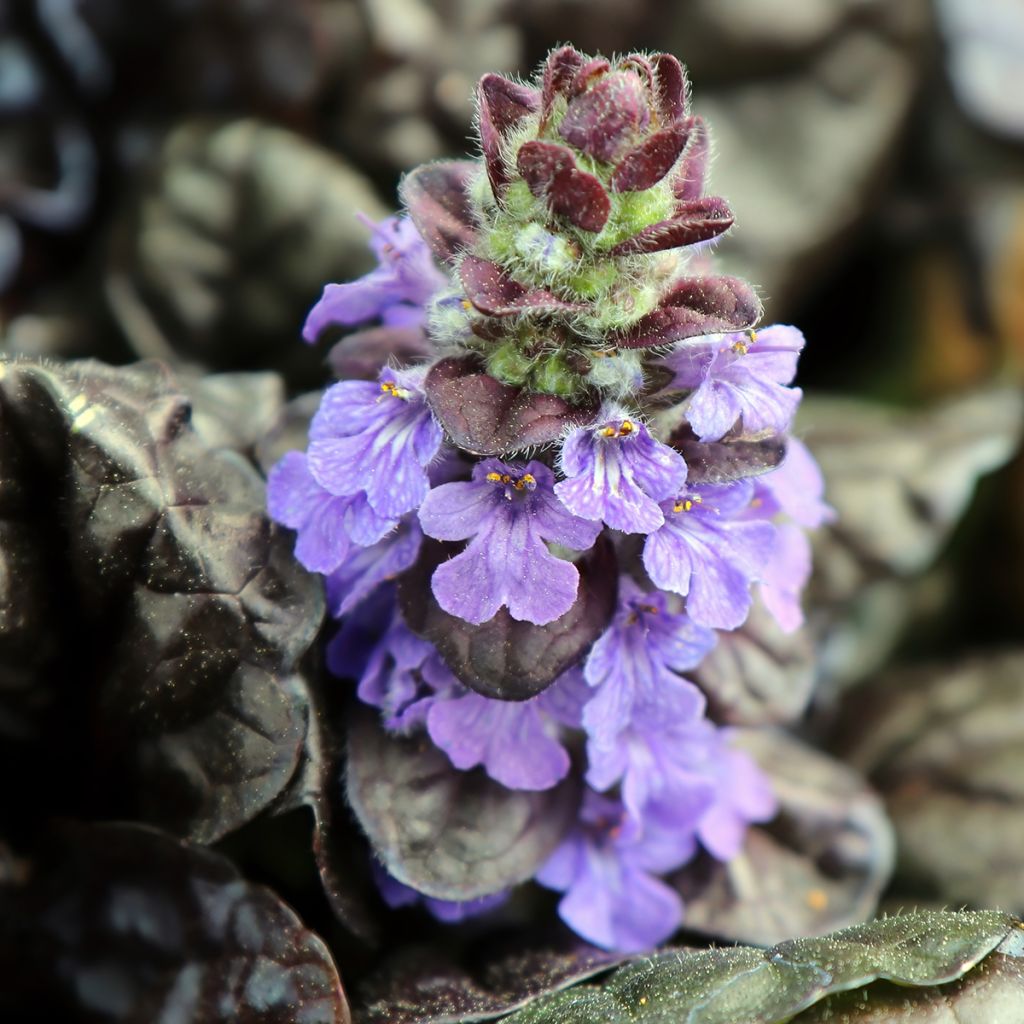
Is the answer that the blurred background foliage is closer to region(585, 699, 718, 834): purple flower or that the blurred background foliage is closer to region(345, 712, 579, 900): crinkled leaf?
region(585, 699, 718, 834): purple flower

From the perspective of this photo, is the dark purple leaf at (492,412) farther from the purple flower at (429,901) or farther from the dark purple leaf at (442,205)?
the purple flower at (429,901)

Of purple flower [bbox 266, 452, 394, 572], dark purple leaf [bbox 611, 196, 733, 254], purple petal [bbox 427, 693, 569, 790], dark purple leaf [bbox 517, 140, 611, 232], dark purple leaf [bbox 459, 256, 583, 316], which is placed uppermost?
dark purple leaf [bbox 517, 140, 611, 232]

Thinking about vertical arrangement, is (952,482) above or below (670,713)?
below

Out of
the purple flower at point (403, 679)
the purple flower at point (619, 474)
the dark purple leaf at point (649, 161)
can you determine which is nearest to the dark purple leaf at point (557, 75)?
the dark purple leaf at point (649, 161)

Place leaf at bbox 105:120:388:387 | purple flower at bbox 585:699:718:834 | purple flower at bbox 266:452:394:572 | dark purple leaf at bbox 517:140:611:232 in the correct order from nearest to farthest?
dark purple leaf at bbox 517:140:611:232 < purple flower at bbox 266:452:394:572 < purple flower at bbox 585:699:718:834 < leaf at bbox 105:120:388:387

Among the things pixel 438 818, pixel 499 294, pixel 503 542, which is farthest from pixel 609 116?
pixel 438 818

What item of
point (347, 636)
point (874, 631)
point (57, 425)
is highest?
point (57, 425)

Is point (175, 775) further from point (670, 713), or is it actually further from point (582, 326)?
point (582, 326)

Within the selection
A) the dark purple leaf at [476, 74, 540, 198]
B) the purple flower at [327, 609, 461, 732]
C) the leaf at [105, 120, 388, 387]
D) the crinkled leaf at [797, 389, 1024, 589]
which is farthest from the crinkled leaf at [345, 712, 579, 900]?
the leaf at [105, 120, 388, 387]

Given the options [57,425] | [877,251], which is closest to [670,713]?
[57,425]
